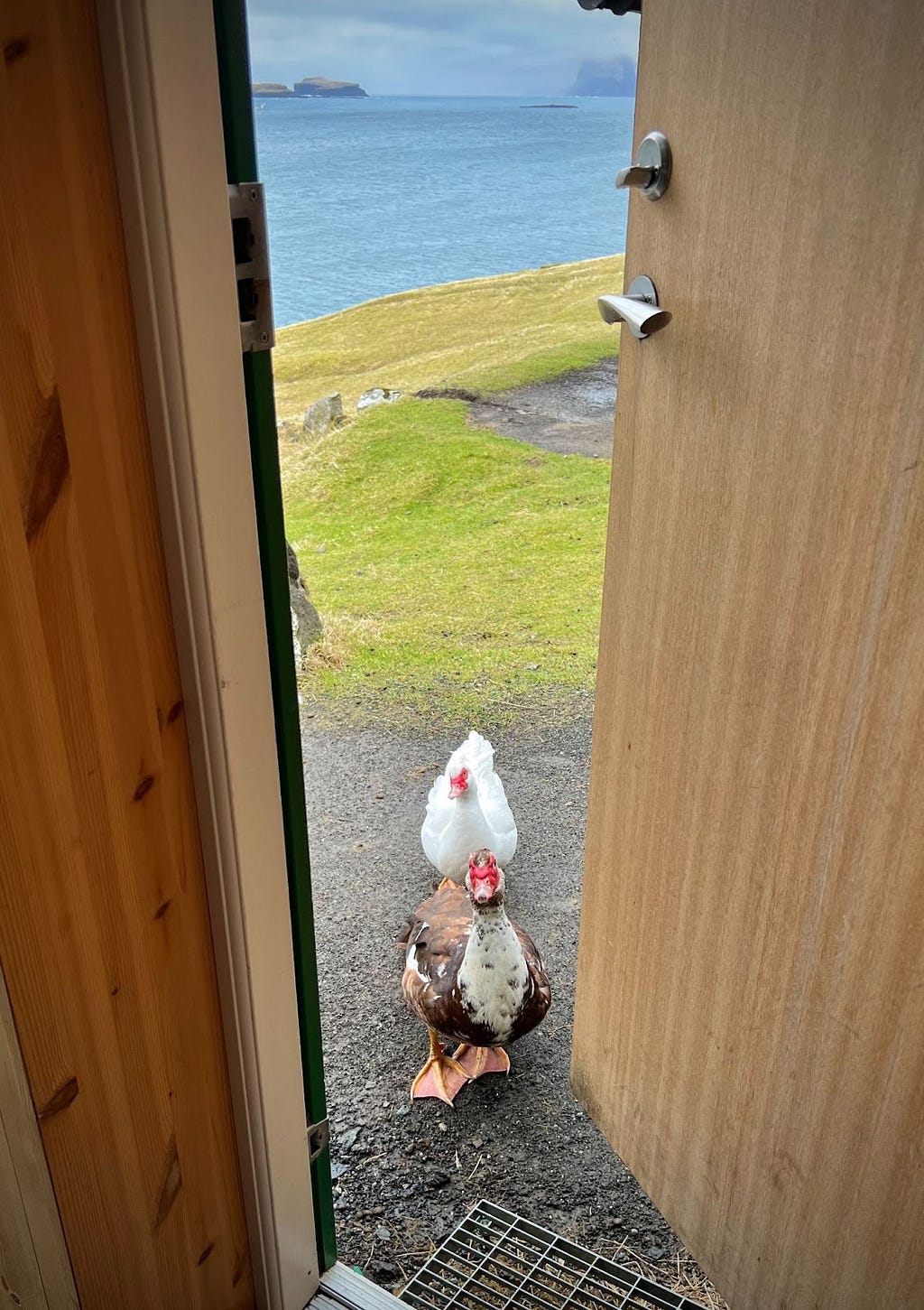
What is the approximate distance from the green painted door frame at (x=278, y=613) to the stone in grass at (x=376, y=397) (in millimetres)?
6213

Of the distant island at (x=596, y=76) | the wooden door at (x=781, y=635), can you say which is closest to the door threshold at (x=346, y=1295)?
the wooden door at (x=781, y=635)

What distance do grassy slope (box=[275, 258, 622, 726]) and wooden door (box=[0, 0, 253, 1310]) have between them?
2.86 metres

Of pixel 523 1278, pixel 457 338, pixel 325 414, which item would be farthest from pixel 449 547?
pixel 457 338

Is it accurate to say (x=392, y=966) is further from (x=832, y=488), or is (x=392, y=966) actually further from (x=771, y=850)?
(x=832, y=488)

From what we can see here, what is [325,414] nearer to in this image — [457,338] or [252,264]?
[457,338]

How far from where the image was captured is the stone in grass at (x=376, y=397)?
22.8 feet

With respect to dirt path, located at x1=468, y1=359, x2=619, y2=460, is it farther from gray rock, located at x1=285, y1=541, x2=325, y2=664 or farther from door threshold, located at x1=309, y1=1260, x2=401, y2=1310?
door threshold, located at x1=309, y1=1260, x2=401, y2=1310

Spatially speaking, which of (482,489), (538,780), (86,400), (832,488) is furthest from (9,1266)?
(482,489)

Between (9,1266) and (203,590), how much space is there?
2.02 feet

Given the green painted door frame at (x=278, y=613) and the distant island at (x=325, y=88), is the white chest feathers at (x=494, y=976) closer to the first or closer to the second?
the green painted door frame at (x=278, y=613)

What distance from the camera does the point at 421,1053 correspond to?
2295 millimetres

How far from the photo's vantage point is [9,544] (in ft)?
2.01

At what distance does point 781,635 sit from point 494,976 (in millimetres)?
1442

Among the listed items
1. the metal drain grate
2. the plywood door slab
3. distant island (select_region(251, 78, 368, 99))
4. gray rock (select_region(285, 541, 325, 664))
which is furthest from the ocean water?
the plywood door slab
